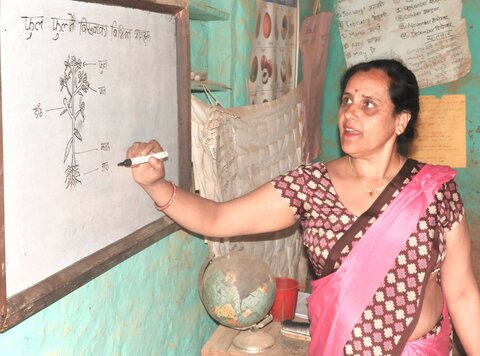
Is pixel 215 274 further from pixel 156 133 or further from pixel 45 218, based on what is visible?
pixel 45 218

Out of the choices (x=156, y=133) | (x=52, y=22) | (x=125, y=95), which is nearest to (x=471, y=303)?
(x=156, y=133)

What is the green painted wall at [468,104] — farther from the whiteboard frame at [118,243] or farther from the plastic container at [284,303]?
the whiteboard frame at [118,243]

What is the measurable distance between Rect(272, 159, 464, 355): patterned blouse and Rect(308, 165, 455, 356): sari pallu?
0.8 inches

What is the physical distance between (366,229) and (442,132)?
221cm

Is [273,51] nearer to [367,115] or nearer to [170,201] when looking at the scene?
[367,115]

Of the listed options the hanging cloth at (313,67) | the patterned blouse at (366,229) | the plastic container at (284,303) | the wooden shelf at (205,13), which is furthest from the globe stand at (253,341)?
the hanging cloth at (313,67)

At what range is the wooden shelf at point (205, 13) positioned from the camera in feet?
6.08

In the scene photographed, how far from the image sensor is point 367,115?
1775 mm

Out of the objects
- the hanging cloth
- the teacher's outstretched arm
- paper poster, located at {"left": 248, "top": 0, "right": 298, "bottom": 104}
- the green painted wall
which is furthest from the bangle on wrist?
the green painted wall

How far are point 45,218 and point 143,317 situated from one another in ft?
2.04

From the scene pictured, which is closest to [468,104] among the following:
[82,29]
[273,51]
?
[273,51]

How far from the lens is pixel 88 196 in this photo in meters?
1.30

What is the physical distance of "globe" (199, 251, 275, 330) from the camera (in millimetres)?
1909

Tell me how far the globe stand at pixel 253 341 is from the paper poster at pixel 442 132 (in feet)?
6.82
